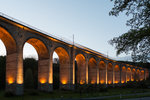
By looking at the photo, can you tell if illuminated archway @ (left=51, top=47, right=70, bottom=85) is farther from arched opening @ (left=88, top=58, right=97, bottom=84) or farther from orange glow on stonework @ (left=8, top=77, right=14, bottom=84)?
orange glow on stonework @ (left=8, top=77, right=14, bottom=84)

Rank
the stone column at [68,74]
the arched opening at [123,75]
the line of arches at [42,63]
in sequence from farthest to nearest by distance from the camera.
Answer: the arched opening at [123,75]
the stone column at [68,74]
the line of arches at [42,63]

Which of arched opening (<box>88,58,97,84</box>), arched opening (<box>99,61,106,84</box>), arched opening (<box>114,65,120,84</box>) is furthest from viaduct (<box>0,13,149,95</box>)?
arched opening (<box>114,65,120,84</box>)

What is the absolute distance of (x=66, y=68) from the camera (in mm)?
43781

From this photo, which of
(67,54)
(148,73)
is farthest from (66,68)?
(148,73)

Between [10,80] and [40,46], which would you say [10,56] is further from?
[40,46]

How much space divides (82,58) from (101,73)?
17463 millimetres

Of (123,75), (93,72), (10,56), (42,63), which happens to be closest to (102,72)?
(93,72)

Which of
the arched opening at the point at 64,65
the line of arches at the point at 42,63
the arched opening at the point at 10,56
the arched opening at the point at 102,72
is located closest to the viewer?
the arched opening at the point at 10,56

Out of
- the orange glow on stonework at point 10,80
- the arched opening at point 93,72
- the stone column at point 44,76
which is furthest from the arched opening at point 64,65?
the orange glow on stonework at point 10,80

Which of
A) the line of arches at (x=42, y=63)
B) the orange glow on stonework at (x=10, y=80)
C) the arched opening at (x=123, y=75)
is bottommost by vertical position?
the arched opening at (x=123, y=75)

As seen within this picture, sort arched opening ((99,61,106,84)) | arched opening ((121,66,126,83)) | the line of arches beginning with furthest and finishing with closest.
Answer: arched opening ((121,66,126,83)) → arched opening ((99,61,106,84)) → the line of arches

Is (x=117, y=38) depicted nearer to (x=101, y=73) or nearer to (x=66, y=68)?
(x=66, y=68)

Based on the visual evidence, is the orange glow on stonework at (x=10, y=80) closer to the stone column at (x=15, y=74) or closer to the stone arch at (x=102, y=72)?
the stone column at (x=15, y=74)

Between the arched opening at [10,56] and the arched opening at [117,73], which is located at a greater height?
the arched opening at [10,56]
